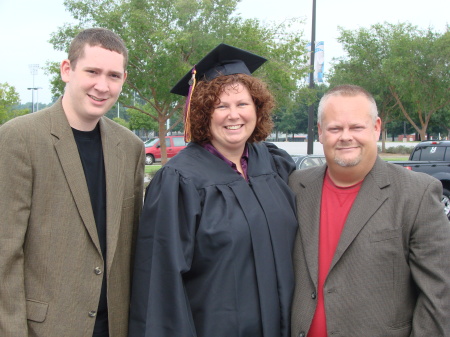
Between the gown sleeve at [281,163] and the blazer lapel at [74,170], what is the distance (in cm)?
119

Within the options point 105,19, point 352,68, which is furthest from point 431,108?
point 105,19

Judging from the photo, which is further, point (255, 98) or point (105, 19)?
point (105, 19)

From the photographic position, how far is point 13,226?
2119 millimetres

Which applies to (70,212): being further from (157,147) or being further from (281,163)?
(157,147)

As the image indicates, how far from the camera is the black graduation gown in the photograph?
2.32 m

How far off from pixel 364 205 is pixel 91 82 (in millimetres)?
1504

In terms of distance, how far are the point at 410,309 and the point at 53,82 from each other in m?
13.3

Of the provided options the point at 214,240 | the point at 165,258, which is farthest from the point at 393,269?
the point at 165,258

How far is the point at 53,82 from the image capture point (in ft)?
45.3

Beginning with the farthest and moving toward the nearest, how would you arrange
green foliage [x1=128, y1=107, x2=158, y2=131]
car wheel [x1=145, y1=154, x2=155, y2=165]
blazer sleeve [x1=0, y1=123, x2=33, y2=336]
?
green foliage [x1=128, y1=107, x2=158, y2=131], car wheel [x1=145, y1=154, x2=155, y2=165], blazer sleeve [x1=0, y1=123, x2=33, y2=336]

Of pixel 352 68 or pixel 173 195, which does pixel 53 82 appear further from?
pixel 352 68

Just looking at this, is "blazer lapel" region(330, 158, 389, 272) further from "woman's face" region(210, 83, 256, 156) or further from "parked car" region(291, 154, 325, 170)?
"parked car" region(291, 154, 325, 170)

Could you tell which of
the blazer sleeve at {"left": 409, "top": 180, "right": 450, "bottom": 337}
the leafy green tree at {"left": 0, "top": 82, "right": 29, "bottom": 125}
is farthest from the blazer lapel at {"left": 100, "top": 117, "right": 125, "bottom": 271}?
the leafy green tree at {"left": 0, "top": 82, "right": 29, "bottom": 125}

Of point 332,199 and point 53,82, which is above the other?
point 53,82
